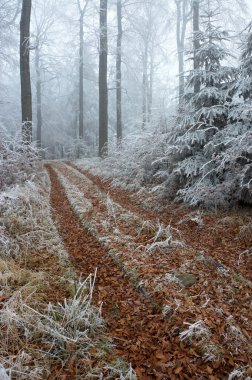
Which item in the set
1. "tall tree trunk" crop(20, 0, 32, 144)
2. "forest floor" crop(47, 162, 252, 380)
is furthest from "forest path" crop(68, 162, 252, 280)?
"tall tree trunk" crop(20, 0, 32, 144)

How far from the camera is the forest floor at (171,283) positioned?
7.36 ft

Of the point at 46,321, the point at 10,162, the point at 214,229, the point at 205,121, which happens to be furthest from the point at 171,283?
the point at 10,162

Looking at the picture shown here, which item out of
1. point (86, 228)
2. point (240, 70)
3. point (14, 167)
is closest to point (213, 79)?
point (240, 70)

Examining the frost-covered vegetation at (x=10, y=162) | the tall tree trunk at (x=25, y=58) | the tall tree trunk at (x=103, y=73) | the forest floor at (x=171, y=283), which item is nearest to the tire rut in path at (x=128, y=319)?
the forest floor at (x=171, y=283)

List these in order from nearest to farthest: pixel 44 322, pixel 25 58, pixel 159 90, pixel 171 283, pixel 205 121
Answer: pixel 44 322 < pixel 171 283 < pixel 205 121 < pixel 25 58 < pixel 159 90

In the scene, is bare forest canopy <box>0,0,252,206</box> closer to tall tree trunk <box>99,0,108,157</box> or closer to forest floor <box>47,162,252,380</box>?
tall tree trunk <box>99,0,108,157</box>

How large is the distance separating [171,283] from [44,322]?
1461 mm

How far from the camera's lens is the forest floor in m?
2.24

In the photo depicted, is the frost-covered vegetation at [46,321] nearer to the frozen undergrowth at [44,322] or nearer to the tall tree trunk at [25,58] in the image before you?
the frozen undergrowth at [44,322]

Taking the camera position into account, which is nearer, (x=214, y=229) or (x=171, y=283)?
(x=171, y=283)

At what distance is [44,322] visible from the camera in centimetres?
246

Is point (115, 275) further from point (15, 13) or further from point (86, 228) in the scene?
point (15, 13)

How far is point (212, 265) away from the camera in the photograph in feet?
11.9

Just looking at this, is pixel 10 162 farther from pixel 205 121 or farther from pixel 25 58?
pixel 205 121
